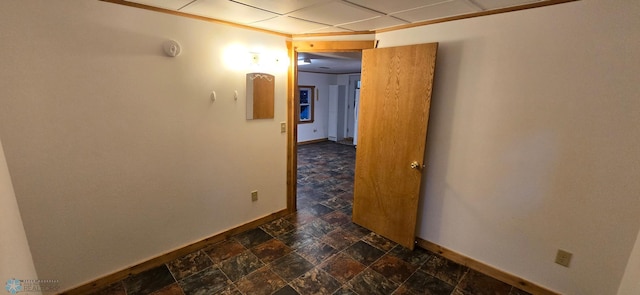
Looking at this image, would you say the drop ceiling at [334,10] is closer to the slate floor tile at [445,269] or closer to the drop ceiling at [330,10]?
the drop ceiling at [330,10]

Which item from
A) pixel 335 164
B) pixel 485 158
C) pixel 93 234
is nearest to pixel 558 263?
pixel 485 158

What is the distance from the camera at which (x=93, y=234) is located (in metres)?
1.96

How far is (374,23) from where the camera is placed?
236cm

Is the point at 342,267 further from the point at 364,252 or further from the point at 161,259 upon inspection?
the point at 161,259

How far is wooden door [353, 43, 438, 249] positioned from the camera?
7.68 feet

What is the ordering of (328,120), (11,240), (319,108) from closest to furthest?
(11,240) < (319,108) < (328,120)

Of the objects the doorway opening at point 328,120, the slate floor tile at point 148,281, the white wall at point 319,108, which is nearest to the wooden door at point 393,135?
the slate floor tile at point 148,281

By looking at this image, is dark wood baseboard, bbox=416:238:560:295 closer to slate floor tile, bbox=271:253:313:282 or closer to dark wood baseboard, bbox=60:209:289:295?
slate floor tile, bbox=271:253:313:282

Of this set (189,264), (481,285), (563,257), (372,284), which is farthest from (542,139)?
(189,264)

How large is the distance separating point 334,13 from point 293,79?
1019 mm

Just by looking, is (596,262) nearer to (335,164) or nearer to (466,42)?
(466,42)

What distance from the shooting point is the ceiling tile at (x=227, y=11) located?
190 centimetres

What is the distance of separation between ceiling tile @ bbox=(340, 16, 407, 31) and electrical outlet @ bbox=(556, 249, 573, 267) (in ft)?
7.04

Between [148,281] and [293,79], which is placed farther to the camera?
[293,79]
